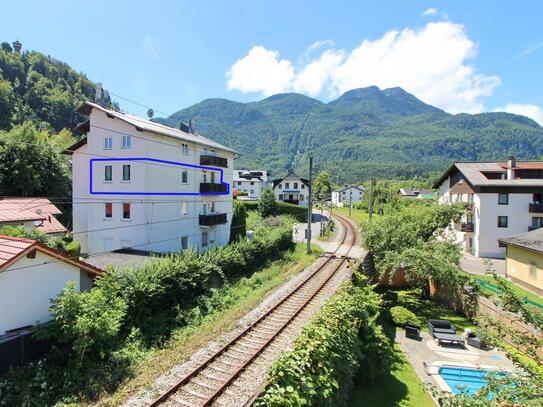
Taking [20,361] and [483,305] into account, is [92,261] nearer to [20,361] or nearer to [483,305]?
[20,361]

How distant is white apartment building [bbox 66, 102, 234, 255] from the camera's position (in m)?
26.1

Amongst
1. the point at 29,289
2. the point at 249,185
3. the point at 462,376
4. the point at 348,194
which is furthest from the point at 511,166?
the point at 348,194

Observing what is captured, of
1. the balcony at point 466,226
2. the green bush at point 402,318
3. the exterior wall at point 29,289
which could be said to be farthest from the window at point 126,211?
the balcony at point 466,226

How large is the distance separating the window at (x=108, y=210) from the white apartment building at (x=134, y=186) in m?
0.07

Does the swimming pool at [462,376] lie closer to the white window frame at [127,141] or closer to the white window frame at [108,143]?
the white window frame at [127,141]

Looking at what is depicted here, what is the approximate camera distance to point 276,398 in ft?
24.1

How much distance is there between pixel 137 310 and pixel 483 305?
815 inches

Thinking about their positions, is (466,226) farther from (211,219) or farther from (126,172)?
(126,172)

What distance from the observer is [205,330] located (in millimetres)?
14336

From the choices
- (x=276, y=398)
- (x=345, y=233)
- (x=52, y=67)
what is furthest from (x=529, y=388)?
(x=52, y=67)

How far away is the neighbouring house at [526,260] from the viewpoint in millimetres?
25273

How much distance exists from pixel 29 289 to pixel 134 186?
15614 mm

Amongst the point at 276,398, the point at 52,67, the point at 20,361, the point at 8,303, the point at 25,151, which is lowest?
the point at 20,361

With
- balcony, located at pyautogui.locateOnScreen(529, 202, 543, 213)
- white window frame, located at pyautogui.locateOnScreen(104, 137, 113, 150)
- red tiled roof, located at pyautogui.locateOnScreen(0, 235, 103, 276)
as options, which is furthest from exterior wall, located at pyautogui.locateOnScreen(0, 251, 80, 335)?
balcony, located at pyautogui.locateOnScreen(529, 202, 543, 213)
